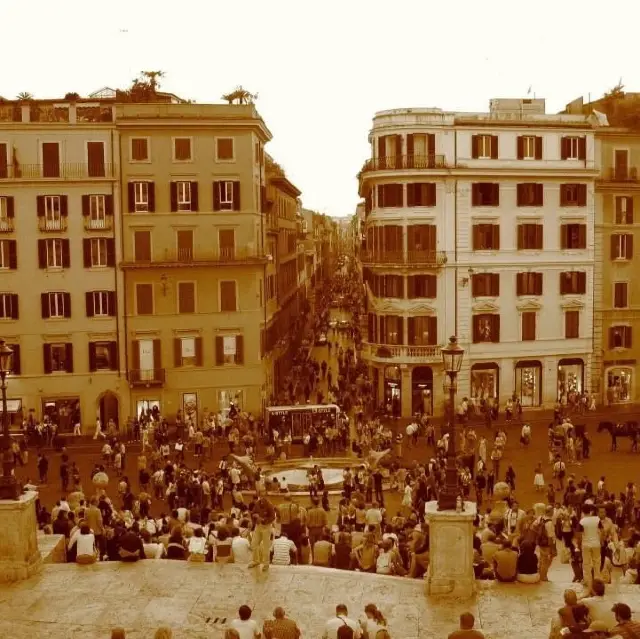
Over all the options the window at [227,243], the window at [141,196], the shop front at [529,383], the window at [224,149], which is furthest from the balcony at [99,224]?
the shop front at [529,383]

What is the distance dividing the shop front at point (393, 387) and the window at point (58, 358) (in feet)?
53.6

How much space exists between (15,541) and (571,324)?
40.2m

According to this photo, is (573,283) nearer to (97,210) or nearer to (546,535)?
(97,210)

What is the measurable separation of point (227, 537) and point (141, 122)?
31.0 metres

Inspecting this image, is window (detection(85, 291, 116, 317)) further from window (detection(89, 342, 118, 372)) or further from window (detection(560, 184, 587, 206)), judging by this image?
window (detection(560, 184, 587, 206))

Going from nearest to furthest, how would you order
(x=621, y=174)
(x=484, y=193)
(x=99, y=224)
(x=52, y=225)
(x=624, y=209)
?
1. (x=52, y=225)
2. (x=99, y=224)
3. (x=484, y=193)
4. (x=621, y=174)
5. (x=624, y=209)

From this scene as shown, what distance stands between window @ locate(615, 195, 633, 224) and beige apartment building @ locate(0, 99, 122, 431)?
2687 centimetres

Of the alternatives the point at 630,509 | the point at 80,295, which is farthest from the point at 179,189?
the point at 630,509

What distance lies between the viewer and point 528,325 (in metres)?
53.3

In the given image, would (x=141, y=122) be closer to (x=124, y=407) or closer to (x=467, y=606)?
(x=124, y=407)

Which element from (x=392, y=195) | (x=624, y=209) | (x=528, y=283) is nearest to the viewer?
(x=392, y=195)

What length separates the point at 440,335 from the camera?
52.4m

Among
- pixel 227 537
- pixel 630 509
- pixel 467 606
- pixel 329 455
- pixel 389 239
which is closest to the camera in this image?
pixel 467 606

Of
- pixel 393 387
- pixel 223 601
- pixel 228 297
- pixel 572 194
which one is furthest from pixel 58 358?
pixel 223 601
